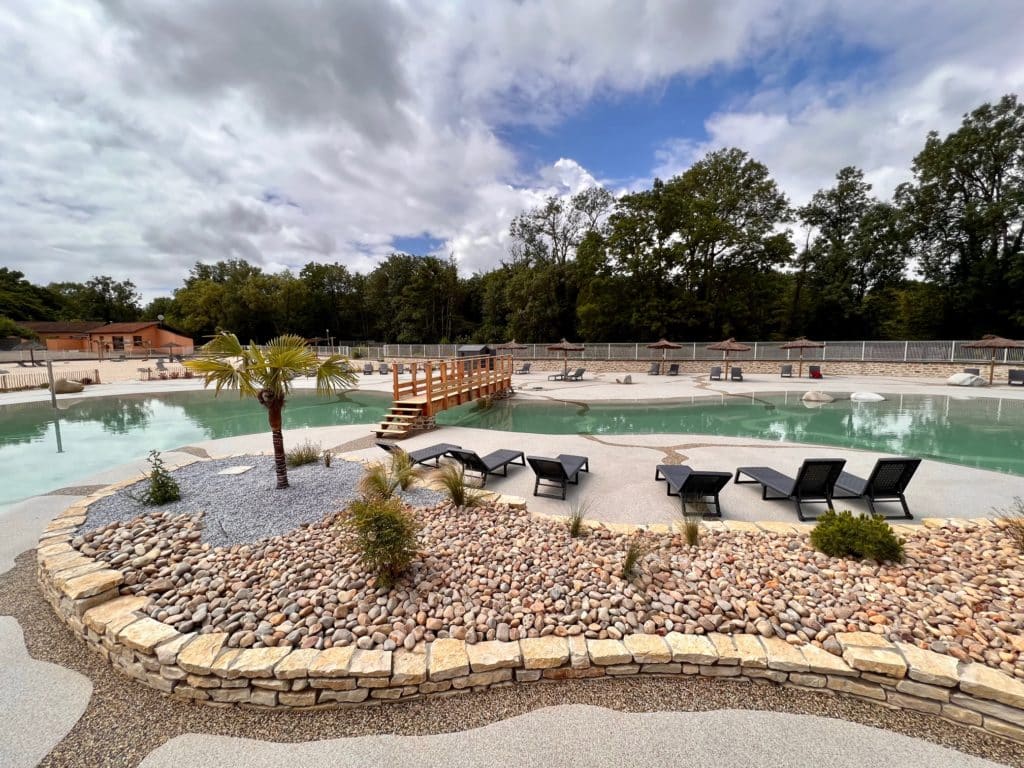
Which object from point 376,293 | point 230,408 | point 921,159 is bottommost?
point 230,408

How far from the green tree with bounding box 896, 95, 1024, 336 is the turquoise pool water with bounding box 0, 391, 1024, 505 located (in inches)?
551

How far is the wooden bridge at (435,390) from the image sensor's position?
28.5 feet

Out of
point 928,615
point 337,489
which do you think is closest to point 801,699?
point 928,615

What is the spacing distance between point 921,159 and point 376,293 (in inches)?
1658

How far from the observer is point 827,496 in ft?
14.5

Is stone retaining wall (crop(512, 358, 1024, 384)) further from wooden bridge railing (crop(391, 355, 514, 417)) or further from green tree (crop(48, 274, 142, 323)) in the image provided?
green tree (crop(48, 274, 142, 323))

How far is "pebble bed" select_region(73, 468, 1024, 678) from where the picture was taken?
97.1 inches

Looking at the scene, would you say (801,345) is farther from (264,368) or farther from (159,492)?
(159,492)

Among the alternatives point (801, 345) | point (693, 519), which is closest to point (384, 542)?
point (693, 519)

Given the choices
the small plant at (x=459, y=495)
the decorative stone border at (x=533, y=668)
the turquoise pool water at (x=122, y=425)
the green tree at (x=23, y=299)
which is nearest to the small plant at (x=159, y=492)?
the decorative stone border at (x=533, y=668)

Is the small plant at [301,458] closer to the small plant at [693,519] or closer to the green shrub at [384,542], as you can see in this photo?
the green shrub at [384,542]

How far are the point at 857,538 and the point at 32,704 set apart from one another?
5561 mm

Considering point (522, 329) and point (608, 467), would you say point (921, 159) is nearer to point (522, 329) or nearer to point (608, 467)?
point (522, 329)

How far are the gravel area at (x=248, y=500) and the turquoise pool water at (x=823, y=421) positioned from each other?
216 inches
